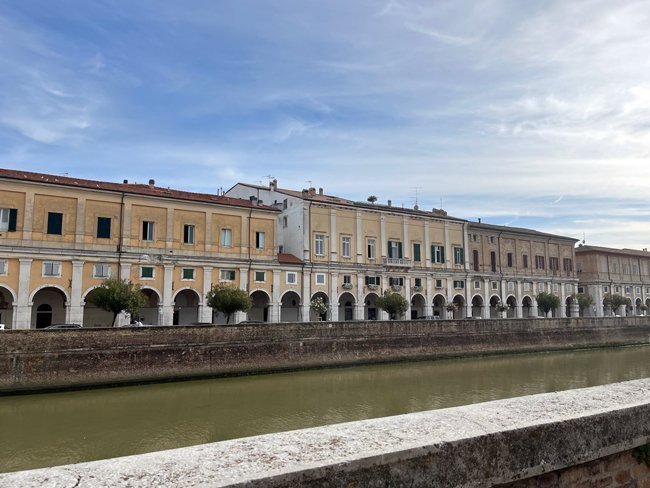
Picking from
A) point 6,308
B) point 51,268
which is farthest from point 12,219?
point 6,308

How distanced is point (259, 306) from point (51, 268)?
13.9 meters

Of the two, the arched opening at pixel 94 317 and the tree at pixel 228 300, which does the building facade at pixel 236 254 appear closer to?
the arched opening at pixel 94 317

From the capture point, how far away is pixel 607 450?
3.32 metres

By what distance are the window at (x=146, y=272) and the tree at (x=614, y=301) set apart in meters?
51.0

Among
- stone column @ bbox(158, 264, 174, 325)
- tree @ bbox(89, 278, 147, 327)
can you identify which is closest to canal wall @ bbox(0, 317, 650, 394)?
tree @ bbox(89, 278, 147, 327)

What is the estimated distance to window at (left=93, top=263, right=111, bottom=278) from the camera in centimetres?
3005

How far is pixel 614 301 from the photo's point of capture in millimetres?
58531

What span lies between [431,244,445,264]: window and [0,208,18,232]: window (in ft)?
104

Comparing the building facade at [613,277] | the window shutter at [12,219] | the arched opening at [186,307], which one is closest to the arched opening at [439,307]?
the arched opening at [186,307]

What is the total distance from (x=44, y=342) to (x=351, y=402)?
11802 millimetres

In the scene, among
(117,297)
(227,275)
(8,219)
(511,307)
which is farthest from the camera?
(511,307)

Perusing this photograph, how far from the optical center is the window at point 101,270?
30.0 m

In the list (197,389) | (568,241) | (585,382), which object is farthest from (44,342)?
(568,241)

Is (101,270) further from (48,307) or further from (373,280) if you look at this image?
(373,280)
